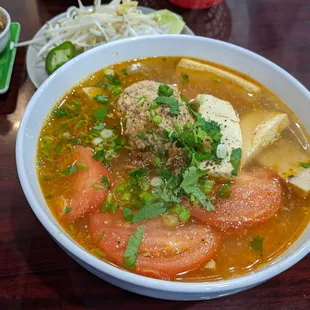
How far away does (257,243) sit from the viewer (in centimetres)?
125

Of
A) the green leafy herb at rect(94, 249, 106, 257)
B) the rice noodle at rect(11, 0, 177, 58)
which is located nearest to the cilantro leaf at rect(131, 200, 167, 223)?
the green leafy herb at rect(94, 249, 106, 257)

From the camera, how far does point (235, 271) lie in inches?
46.9

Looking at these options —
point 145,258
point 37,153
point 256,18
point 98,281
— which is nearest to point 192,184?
point 145,258

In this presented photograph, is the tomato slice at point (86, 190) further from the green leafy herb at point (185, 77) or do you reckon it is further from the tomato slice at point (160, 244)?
the green leafy herb at point (185, 77)

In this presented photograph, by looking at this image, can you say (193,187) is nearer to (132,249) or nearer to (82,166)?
(132,249)

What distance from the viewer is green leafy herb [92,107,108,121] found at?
157 centimetres

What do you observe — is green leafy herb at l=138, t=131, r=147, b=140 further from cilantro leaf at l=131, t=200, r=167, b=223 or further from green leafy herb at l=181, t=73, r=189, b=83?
green leafy herb at l=181, t=73, r=189, b=83

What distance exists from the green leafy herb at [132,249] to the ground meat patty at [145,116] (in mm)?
361

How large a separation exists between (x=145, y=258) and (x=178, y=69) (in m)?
0.95

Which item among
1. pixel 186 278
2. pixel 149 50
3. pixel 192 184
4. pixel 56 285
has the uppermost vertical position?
pixel 149 50

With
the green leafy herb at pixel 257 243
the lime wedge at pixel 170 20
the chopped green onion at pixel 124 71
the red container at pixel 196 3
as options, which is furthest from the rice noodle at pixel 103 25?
the green leafy herb at pixel 257 243

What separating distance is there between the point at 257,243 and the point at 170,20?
1630mm

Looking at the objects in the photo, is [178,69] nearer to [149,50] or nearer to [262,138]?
[149,50]

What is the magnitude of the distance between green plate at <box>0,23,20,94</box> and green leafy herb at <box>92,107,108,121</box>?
2.04ft
